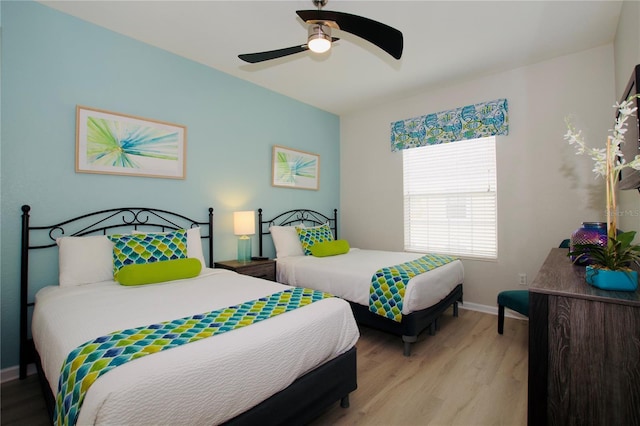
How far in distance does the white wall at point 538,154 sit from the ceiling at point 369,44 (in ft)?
0.59

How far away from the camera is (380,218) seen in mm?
4531

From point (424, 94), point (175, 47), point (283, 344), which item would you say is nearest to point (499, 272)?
point (424, 94)

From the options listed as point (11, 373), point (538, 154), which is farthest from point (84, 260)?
point (538, 154)

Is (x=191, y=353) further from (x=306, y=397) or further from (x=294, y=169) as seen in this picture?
(x=294, y=169)

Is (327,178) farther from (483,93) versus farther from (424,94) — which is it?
(483,93)

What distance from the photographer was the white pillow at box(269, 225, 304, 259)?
3713 mm

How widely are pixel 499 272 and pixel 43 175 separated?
14.5 feet

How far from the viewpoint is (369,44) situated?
2840 mm

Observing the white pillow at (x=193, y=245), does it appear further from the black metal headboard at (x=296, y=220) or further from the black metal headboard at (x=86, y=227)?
the black metal headboard at (x=296, y=220)

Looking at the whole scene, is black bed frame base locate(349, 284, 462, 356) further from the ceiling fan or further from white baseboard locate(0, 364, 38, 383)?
white baseboard locate(0, 364, 38, 383)

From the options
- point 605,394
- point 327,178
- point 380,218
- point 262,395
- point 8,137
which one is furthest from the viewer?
point 327,178

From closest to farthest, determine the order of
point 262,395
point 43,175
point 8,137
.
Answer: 1. point 262,395
2. point 8,137
3. point 43,175

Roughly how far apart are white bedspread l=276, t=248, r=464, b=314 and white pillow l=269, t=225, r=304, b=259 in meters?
0.15

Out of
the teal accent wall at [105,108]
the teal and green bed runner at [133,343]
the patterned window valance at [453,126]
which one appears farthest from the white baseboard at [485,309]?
the teal and green bed runner at [133,343]
